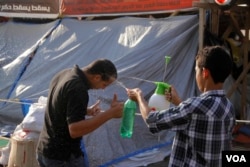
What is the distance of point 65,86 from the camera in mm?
3084

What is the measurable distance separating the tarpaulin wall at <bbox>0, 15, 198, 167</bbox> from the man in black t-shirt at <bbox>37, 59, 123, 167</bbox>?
2813 millimetres

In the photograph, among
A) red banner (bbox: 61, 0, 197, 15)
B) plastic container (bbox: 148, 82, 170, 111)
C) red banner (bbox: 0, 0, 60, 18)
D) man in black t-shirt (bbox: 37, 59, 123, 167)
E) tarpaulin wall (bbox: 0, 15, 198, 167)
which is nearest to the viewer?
→ man in black t-shirt (bbox: 37, 59, 123, 167)

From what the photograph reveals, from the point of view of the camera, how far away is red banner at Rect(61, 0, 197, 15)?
22.6 ft

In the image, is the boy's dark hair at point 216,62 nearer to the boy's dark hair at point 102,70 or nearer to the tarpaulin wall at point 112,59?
the boy's dark hair at point 102,70

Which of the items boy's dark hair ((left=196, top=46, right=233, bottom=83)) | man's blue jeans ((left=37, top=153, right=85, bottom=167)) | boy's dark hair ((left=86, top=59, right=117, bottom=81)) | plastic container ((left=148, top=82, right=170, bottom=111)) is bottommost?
man's blue jeans ((left=37, top=153, right=85, bottom=167))

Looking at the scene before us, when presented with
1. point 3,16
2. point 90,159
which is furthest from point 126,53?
point 3,16

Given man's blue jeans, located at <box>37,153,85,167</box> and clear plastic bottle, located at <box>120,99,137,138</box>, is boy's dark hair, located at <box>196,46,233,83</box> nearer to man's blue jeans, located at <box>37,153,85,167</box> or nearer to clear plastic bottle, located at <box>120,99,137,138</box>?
clear plastic bottle, located at <box>120,99,137,138</box>

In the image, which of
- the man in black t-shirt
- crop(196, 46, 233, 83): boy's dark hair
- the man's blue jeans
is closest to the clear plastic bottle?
the man in black t-shirt

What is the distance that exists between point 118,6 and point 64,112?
476cm

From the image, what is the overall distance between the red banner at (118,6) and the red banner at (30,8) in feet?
0.74

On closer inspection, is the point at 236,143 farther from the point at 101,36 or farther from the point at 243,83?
the point at 101,36

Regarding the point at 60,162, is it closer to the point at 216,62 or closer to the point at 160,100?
the point at 160,100

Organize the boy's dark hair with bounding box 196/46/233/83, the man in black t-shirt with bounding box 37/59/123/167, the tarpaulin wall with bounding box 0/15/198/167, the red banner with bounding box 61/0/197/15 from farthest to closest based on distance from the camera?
the red banner with bounding box 61/0/197/15 < the tarpaulin wall with bounding box 0/15/198/167 < the man in black t-shirt with bounding box 37/59/123/167 < the boy's dark hair with bounding box 196/46/233/83

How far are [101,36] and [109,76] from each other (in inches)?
173
